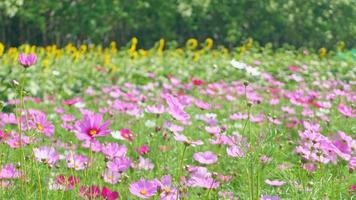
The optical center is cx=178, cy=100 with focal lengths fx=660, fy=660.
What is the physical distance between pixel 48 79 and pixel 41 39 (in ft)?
15.7

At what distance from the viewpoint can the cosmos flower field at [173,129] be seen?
2.11 m

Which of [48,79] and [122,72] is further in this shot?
[122,72]

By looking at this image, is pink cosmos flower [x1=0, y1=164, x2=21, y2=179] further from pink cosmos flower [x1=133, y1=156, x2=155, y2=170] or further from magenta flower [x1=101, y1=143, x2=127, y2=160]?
pink cosmos flower [x1=133, y1=156, x2=155, y2=170]

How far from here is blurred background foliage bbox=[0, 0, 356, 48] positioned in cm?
1007

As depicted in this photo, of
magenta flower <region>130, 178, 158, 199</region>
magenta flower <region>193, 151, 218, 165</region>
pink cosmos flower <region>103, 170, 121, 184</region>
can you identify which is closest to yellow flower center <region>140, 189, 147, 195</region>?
magenta flower <region>130, 178, 158, 199</region>

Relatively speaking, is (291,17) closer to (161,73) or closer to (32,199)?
(161,73)

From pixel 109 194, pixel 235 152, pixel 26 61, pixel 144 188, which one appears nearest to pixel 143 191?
pixel 144 188

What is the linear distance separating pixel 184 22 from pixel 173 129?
8708 millimetres

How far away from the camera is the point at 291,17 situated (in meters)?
10.2

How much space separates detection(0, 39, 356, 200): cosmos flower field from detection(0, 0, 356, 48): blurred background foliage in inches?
33.8

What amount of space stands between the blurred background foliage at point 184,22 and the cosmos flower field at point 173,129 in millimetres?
859

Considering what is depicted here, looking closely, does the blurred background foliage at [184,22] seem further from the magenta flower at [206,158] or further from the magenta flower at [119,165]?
the magenta flower at [119,165]

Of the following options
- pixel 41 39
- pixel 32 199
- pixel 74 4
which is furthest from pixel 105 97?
pixel 41 39

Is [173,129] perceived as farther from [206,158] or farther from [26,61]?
[26,61]
